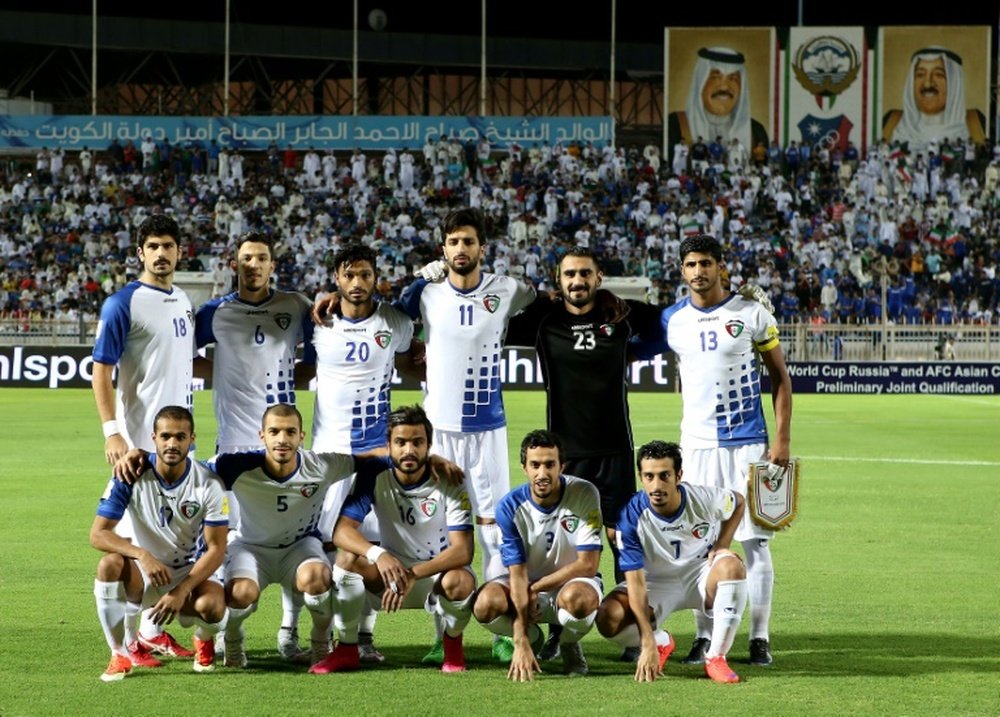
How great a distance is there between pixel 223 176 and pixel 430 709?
40.1 m

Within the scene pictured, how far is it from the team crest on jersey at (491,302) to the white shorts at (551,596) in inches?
57.5

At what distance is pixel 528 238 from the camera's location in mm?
41188

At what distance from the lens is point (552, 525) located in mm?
7441

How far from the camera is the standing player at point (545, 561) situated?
7.20m

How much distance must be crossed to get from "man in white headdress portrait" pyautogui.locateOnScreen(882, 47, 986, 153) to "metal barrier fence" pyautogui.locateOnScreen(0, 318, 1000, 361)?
17.4 m

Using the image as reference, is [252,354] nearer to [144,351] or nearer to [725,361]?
[144,351]

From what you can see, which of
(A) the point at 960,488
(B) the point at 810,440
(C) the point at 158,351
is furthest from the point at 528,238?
(C) the point at 158,351

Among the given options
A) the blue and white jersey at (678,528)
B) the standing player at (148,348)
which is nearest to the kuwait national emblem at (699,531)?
the blue and white jersey at (678,528)

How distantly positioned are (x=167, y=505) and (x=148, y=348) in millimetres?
985

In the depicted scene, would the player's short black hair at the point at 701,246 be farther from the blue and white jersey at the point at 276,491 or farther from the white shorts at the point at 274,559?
the white shorts at the point at 274,559

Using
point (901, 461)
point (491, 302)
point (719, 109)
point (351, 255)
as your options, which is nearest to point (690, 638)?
point (491, 302)

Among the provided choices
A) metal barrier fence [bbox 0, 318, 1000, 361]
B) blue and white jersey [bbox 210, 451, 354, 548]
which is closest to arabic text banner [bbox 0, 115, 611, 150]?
metal barrier fence [bbox 0, 318, 1000, 361]

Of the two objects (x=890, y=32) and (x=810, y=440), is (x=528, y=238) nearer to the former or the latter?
(x=890, y=32)

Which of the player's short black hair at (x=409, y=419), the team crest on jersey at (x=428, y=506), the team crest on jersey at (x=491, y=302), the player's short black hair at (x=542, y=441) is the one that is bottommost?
the team crest on jersey at (x=428, y=506)
